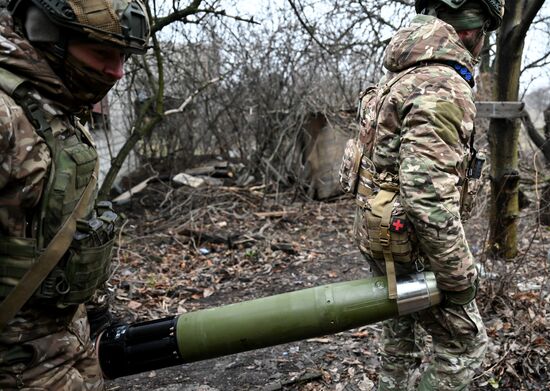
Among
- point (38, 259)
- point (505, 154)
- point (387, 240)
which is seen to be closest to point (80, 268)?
point (38, 259)

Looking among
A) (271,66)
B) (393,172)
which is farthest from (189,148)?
(393,172)

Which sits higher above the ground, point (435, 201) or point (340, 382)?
point (435, 201)

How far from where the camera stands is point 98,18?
1596 mm

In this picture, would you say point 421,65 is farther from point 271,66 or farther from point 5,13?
point 271,66

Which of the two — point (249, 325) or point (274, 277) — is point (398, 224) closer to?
point (249, 325)

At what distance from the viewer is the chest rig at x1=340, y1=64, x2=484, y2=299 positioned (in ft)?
7.06

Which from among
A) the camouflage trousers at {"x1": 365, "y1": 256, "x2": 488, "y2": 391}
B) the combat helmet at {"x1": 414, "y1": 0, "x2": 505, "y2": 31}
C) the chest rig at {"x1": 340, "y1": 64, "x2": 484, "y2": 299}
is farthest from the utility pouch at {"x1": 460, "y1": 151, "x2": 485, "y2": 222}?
the combat helmet at {"x1": 414, "y1": 0, "x2": 505, "y2": 31}

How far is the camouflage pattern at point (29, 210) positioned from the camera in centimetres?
148

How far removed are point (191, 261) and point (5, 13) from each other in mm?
4282

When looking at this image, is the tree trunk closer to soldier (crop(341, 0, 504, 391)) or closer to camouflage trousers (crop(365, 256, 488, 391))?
soldier (crop(341, 0, 504, 391))

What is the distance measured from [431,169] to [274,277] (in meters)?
3.48

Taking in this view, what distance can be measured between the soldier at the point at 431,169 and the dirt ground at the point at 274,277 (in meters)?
1.00

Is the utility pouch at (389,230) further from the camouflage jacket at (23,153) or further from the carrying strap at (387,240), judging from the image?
the camouflage jacket at (23,153)

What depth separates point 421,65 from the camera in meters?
2.19
